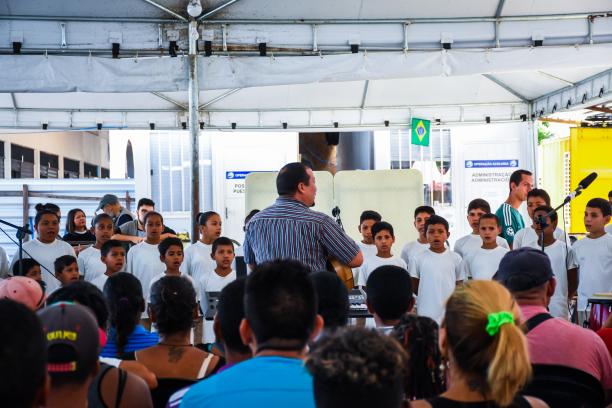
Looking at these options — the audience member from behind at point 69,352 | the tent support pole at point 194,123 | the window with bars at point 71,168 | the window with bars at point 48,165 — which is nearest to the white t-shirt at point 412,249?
the tent support pole at point 194,123

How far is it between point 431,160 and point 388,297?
9.29m

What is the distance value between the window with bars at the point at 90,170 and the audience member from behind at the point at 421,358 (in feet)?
75.4

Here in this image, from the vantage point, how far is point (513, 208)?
7152 millimetres

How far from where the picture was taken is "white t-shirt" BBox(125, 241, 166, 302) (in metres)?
6.68

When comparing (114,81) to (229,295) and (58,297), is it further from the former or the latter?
(229,295)

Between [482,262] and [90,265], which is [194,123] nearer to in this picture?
[90,265]

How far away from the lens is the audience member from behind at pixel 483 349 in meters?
1.89

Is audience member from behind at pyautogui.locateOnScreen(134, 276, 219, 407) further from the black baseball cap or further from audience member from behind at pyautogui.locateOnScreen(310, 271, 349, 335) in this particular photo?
the black baseball cap

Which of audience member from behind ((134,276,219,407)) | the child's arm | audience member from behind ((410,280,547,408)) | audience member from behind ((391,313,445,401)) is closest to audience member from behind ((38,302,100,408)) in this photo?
audience member from behind ((134,276,219,407))

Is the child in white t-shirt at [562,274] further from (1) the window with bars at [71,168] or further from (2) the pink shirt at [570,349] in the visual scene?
(1) the window with bars at [71,168]

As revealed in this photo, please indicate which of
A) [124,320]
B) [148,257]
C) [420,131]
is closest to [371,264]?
[148,257]

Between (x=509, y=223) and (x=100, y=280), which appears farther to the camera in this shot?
(x=509, y=223)

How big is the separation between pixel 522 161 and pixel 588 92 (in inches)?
99.3

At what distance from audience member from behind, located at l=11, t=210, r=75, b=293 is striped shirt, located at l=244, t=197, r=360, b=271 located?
2690 millimetres
